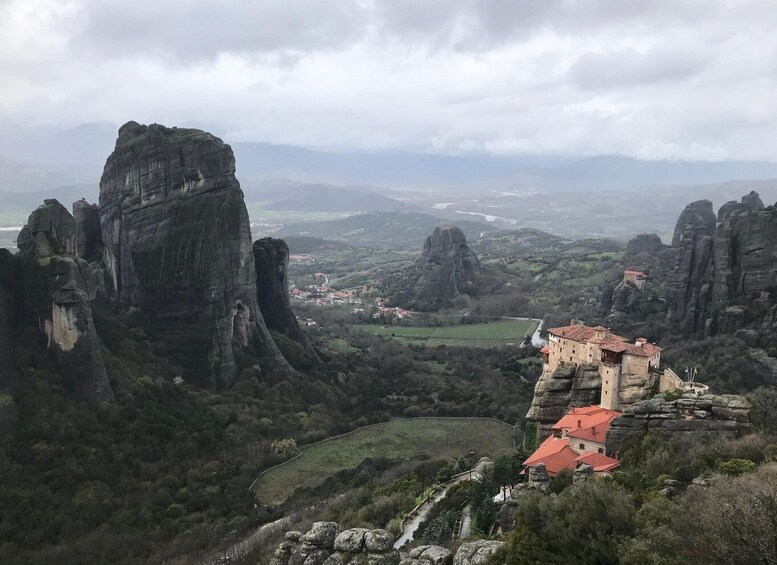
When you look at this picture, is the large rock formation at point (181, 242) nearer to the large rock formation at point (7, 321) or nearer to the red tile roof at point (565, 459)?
the large rock formation at point (7, 321)

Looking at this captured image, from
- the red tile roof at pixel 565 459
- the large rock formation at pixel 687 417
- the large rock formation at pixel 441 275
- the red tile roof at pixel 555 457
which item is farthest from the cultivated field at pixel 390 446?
the large rock formation at pixel 441 275

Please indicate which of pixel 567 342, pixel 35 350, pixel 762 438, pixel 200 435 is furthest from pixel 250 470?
pixel 762 438

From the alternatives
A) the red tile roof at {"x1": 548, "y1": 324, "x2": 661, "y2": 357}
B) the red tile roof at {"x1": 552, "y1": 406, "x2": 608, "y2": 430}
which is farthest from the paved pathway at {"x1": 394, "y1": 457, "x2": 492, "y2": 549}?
the red tile roof at {"x1": 548, "y1": 324, "x2": 661, "y2": 357}

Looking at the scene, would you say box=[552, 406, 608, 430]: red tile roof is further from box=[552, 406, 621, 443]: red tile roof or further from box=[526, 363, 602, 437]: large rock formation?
box=[526, 363, 602, 437]: large rock formation

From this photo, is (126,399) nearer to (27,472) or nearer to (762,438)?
(27,472)

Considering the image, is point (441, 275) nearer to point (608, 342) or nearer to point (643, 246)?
point (643, 246)
